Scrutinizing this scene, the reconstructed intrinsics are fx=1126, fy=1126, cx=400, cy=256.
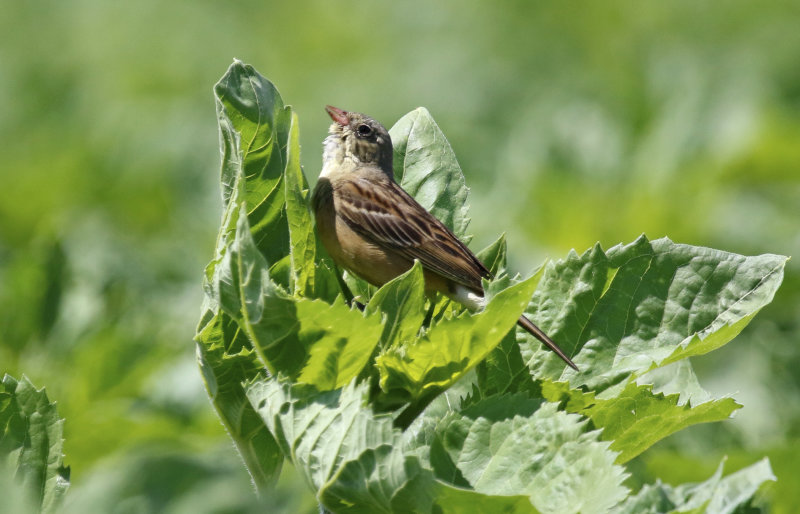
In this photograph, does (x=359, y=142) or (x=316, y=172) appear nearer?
(x=359, y=142)

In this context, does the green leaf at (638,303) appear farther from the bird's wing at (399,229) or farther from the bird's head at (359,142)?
the bird's head at (359,142)

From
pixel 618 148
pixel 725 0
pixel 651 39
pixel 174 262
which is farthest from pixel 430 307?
pixel 725 0

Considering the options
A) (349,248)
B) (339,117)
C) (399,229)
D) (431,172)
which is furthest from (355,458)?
(339,117)

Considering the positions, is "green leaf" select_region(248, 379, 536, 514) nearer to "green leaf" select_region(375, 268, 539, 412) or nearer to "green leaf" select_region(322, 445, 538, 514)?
"green leaf" select_region(322, 445, 538, 514)

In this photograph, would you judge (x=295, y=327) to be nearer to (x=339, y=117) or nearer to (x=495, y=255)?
(x=495, y=255)

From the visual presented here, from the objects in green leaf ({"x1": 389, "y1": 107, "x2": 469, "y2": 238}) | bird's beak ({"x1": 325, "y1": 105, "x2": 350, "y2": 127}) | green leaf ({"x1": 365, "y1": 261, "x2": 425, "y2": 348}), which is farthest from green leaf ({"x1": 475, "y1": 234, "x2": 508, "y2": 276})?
bird's beak ({"x1": 325, "y1": 105, "x2": 350, "y2": 127})
